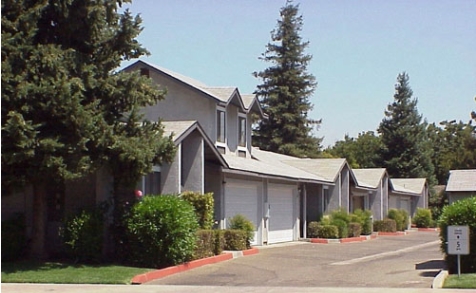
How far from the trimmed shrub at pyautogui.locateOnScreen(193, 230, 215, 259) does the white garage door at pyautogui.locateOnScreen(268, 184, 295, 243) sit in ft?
30.8

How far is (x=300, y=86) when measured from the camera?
72.1 m

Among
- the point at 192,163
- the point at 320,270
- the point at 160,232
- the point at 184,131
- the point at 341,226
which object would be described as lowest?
the point at 320,270

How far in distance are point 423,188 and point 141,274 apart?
49.5 m

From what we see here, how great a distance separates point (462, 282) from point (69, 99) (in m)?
9.92

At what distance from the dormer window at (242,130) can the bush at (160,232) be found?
1454 centimetres

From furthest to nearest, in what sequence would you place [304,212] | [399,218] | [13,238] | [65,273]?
[399,218]
[304,212]
[13,238]
[65,273]

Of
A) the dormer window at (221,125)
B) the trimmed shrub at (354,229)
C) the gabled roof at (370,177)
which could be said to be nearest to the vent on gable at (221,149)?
the dormer window at (221,125)

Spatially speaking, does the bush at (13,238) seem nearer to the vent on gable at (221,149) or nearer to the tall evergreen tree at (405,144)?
the vent on gable at (221,149)

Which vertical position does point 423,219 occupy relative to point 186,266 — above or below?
above

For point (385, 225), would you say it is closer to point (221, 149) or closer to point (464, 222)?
point (221, 149)

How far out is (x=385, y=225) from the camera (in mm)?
47812

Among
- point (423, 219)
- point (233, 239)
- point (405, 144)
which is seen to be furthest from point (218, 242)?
point (405, 144)

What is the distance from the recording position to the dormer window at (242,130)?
1384 inches

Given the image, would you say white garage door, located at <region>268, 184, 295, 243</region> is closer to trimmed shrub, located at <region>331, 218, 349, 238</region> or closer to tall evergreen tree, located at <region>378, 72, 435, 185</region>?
trimmed shrub, located at <region>331, 218, 349, 238</region>
